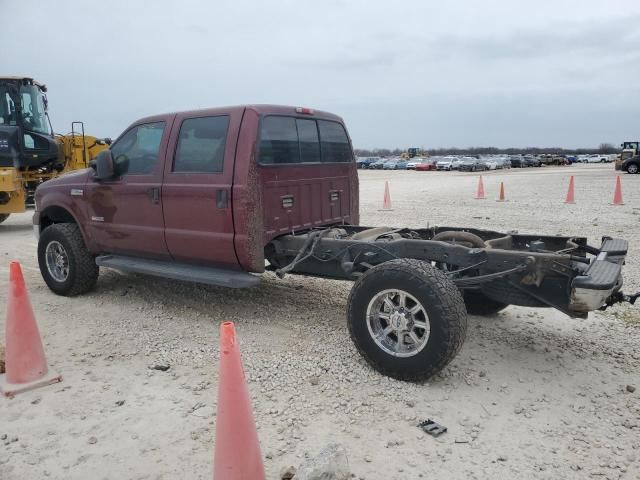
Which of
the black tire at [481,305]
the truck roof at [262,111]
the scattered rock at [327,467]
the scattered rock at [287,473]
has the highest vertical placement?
the truck roof at [262,111]

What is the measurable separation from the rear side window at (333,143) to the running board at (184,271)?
5.46ft

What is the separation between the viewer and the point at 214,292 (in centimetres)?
639

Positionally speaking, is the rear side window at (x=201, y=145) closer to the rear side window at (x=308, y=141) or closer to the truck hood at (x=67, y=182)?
the rear side window at (x=308, y=141)

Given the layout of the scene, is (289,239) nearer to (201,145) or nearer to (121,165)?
(201,145)

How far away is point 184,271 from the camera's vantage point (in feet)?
17.5

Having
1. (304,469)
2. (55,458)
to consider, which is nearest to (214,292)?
(55,458)

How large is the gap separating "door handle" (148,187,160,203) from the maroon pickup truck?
0.6 inches

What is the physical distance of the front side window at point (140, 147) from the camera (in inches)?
217

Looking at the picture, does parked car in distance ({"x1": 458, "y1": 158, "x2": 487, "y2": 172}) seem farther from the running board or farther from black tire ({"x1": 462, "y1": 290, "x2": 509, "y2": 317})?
the running board

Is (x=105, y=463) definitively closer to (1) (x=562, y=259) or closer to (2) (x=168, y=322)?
(2) (x=168, y=322)

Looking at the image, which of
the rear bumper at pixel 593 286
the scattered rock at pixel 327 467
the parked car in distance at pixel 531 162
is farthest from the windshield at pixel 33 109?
the parked car in distance at pixel 531 162

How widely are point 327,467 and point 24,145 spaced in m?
13.0

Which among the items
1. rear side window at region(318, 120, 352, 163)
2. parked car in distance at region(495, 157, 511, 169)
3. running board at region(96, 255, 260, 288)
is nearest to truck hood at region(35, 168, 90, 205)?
running board at region(96, 255, 260, 288)

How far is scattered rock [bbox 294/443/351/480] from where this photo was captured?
2695 mm
